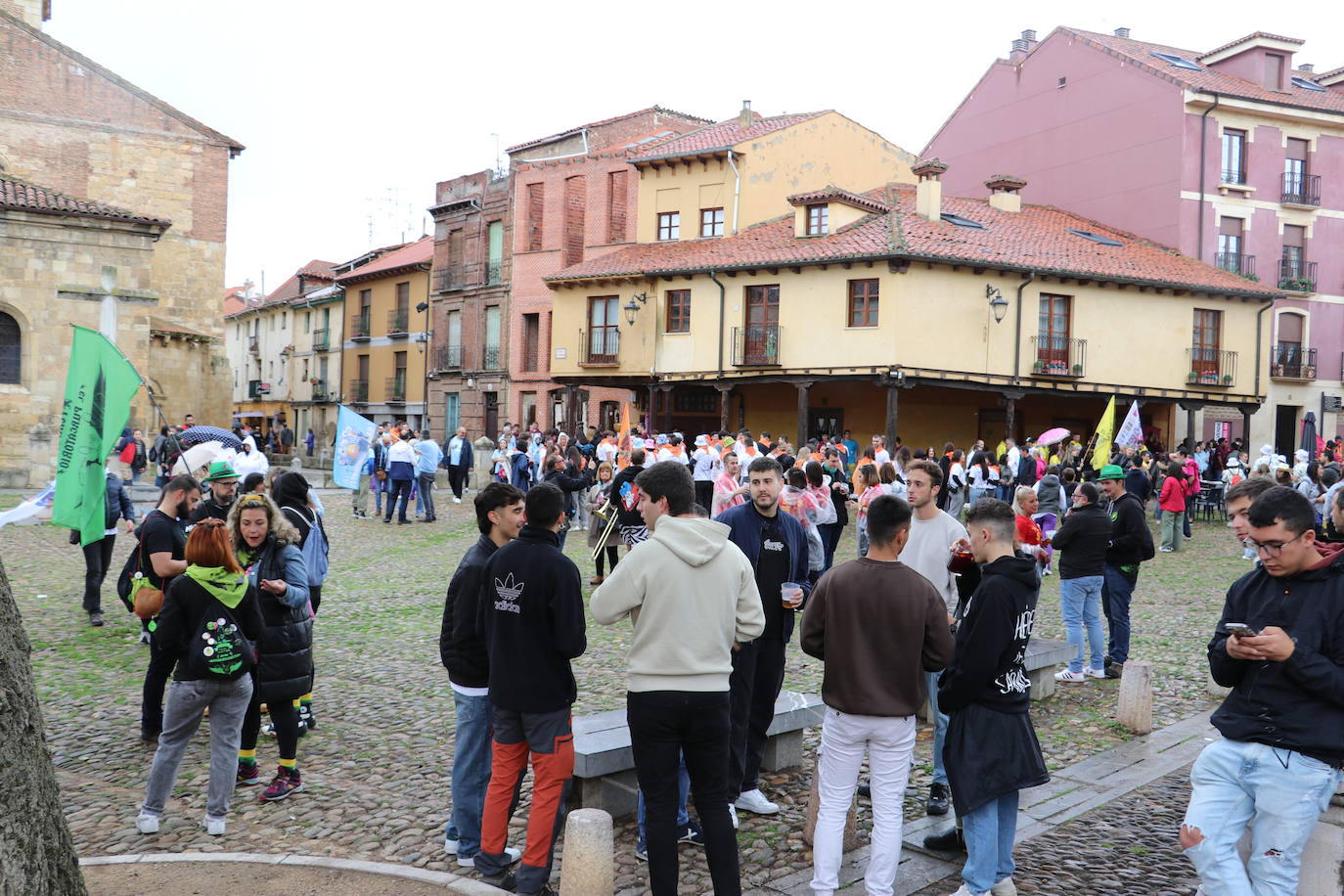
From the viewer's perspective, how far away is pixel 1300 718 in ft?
11.6

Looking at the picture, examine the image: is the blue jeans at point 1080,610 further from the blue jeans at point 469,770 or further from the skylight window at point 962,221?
the skylight window at point 962,221

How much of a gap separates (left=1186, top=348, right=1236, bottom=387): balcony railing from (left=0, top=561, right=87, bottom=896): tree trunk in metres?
30.0

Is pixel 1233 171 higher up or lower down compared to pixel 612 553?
higher up

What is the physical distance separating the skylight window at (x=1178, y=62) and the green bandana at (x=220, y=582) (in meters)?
36.0

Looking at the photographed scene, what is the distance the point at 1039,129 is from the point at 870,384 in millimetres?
13303

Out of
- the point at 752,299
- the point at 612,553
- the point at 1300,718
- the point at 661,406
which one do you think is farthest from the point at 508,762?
the point at 661,406

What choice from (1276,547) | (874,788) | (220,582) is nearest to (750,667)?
(874,788)

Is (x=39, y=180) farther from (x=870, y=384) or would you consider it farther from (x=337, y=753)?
(x=337, y=753)

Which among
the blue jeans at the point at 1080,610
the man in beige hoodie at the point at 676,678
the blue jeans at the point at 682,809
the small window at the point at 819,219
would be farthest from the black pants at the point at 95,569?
the small window at the point at 819,219

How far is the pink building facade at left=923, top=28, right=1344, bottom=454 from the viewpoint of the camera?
30.9 metres

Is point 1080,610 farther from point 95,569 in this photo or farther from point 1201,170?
point 1201,170

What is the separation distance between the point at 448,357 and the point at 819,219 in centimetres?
1829

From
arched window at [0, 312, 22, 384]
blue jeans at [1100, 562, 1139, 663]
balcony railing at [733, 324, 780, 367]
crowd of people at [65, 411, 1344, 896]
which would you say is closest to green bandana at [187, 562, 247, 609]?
crowd of people at [65, 411, 1344, 896]

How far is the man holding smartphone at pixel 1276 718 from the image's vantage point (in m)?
3.50
